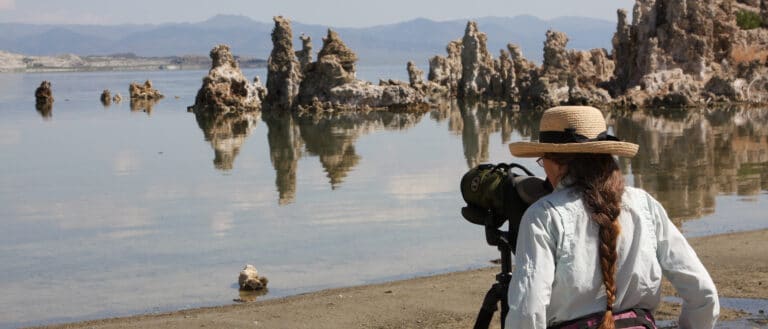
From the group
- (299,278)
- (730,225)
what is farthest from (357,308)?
(730,225)

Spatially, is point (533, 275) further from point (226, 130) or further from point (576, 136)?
point (226, 130)

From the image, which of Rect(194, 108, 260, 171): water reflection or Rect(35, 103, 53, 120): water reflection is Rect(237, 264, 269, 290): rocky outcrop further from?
Rect(35, 103, 53, 120): water reflection

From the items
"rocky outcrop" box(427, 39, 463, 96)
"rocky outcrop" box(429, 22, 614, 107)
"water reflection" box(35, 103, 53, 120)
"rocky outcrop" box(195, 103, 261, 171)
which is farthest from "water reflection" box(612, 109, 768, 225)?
"rocky outcrop" box(427, 39, 463, 96)

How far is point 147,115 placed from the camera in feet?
141

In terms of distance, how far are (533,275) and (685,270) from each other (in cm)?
58

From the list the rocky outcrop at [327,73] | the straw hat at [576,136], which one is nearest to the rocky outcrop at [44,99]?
the rocky outcrop at [327,73]

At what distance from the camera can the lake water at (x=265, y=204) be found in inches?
388

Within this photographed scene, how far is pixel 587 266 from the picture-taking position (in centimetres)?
319

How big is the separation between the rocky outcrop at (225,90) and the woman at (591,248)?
1566 inches

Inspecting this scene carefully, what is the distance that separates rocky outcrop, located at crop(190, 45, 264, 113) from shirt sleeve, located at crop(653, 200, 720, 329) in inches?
1567

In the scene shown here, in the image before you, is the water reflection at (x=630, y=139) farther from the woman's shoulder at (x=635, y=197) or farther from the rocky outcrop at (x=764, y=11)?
the rocky outcrop at (x=764, y=11)

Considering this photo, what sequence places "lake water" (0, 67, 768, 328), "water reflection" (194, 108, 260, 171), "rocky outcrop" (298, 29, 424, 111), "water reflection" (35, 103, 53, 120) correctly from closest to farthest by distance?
"lake water" (0, 67, 768, 328) < "water reflection" (194, 108, 260, 171) < "rocky outcrop" (298, 29, 424, 111) < "water reflection" (35, 103, 53, 120)

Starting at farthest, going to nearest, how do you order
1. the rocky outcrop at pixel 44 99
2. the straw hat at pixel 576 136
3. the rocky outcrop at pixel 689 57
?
the rocky outcrop at pixel 44 99
the rocky outcrop at pixel 689 57
the straw hat at pixel 576 136

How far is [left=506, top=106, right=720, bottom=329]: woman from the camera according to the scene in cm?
310
